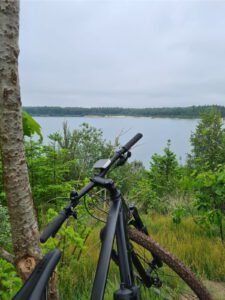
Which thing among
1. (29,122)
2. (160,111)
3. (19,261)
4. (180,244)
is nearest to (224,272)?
(180,244)

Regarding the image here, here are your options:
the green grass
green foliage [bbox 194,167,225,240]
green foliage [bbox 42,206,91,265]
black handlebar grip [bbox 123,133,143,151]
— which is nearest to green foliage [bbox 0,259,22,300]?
green foliage [bbox 42,206,91,265]

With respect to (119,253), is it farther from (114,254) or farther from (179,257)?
(179,257)

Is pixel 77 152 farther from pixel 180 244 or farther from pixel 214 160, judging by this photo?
pixel 180 244

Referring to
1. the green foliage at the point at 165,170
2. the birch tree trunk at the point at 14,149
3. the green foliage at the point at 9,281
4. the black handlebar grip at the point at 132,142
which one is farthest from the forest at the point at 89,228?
the green foliage at the point at 165,170

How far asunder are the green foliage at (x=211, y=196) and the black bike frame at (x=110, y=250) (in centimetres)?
168

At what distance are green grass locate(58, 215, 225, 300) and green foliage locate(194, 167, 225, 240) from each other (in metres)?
0.26

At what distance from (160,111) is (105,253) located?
24.4 m

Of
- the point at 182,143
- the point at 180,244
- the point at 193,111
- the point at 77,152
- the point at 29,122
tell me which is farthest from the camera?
the point at 193,111

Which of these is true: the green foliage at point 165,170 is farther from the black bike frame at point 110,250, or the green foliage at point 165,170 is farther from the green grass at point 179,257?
the black bike frame at point 110,250

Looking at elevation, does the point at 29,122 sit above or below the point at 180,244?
above

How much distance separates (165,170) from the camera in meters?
8.68

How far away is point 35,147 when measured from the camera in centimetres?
387

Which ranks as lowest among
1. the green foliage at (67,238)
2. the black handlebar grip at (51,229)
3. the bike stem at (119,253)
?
the green foliage at (67,238)

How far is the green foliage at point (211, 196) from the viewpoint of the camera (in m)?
3.00
